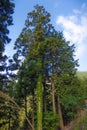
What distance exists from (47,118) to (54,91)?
16.1ft

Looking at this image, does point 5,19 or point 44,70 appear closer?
point 5,19

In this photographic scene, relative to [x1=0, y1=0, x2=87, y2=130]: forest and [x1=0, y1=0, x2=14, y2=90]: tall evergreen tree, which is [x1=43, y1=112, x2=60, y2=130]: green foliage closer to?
[x1=0, y1=0, x2=87, y2=130]: forest

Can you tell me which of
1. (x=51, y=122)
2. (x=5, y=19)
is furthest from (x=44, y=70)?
(x=5, y=19)

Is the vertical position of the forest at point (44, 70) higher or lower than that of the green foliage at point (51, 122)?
higher

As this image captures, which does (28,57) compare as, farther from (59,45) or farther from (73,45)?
(73,45)

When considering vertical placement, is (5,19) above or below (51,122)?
above

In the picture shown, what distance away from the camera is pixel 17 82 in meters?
45.4

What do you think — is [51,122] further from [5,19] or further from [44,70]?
[5,19]

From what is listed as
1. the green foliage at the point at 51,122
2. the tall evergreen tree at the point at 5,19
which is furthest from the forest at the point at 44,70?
the tall evergreen tree at the point at 5,19

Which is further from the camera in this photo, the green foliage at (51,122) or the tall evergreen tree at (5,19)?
the green foliage at (51,122)

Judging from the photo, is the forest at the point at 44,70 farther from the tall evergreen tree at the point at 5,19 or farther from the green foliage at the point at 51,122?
the tall evergreen tree at the point at 5,19

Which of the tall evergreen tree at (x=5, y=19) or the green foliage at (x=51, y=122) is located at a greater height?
the tall evergreen tree at (x=5, y=19)

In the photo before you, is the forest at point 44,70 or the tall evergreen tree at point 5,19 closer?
the tall evergreen tree at point 5,19

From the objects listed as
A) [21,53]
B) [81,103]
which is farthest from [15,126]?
[81,103]
